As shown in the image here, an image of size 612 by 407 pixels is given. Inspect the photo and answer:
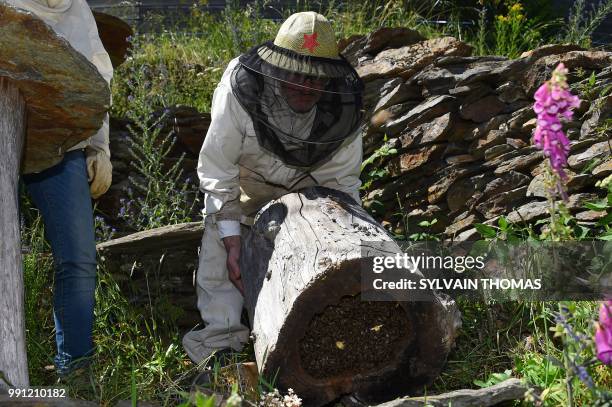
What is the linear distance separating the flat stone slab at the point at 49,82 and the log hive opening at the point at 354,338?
1258mm

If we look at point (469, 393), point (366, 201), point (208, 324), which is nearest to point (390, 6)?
point (366, 201)

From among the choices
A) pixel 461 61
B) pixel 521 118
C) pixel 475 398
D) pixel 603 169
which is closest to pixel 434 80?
pixel 461 61

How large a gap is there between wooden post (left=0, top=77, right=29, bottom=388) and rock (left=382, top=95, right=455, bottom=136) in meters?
2.94

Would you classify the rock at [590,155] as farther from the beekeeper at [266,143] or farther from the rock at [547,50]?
the beekeeper at [266,143]

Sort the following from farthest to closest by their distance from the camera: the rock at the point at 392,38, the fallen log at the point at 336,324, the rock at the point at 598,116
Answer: the rock at the point at 392,38 → the rock at the point at 598,116 → the fallen log at the point at 336,324

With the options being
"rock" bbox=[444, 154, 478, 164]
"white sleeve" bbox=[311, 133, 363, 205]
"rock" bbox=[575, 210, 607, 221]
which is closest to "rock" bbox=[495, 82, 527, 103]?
"rock" bbox=[444, 154, 478, 164]

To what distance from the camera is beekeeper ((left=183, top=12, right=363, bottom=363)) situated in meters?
3.79

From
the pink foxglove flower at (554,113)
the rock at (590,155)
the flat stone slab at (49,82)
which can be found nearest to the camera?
the pink foxglove flower at (554,113)

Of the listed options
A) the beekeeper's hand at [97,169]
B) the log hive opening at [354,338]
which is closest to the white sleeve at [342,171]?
the log hive opening at [354,338]

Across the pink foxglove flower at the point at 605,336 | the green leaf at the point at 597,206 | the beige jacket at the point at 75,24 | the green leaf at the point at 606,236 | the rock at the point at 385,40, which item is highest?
the rock at the point at 385,40

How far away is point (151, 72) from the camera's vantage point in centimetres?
662

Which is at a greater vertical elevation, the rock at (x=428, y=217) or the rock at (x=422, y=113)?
the rock at (x=422, y=113)

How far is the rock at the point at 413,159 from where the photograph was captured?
523 cm

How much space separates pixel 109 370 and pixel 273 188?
1.20 meters
